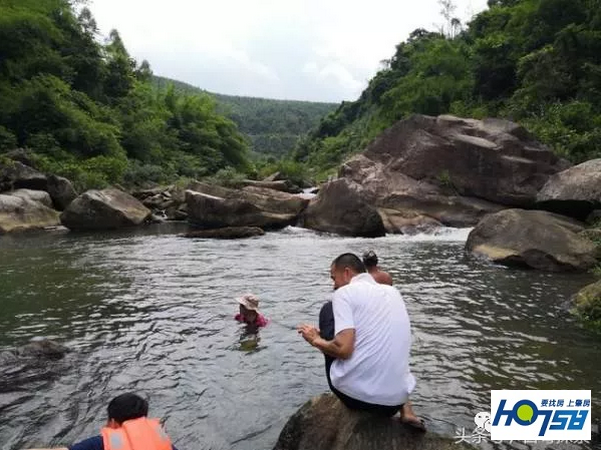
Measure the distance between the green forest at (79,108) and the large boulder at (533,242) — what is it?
18.8 metres

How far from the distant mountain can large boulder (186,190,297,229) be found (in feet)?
281

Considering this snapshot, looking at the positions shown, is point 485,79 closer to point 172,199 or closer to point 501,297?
point 172,199

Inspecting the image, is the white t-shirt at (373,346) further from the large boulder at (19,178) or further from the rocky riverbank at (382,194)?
the large boulder at (19,178)

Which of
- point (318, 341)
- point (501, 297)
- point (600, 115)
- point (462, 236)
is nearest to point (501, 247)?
point (501, 297)

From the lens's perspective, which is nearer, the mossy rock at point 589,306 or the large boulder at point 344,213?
the mossy rock at point 589,306

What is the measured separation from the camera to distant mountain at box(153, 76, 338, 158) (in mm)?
115812

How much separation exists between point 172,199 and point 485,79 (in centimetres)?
2534

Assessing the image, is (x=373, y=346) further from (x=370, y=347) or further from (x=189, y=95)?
(x=189, y=95)

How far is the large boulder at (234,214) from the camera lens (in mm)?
19609

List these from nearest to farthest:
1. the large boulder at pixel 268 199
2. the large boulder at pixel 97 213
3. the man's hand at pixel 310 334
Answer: the man's hand at pixel 310 334
the large boulder at pixel 97 213
the large boulder at pixel 268 199

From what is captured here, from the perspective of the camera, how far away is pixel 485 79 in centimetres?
3900

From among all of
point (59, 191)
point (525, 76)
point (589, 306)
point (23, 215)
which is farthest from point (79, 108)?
point (589, 306)

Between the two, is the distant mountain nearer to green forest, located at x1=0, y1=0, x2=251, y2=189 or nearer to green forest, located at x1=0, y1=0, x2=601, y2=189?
green forest, located at x1=0, y1=0, x2=601, y2=189
